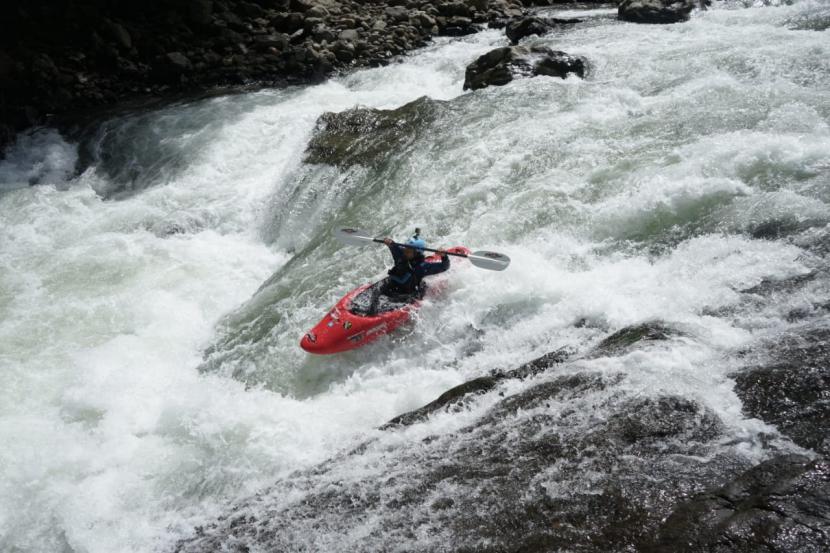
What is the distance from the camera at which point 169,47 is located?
1383cm

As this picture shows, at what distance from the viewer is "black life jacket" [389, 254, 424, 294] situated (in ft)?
20.3

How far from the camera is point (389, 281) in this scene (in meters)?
6.34

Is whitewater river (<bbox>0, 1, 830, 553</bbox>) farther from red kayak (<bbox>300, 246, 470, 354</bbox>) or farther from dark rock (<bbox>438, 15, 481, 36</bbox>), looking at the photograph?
dark rock (<bbox>438, 15, 481, 36</bbox>)

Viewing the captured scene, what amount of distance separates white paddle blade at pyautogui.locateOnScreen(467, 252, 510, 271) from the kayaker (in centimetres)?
35

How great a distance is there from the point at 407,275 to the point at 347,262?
1.31m

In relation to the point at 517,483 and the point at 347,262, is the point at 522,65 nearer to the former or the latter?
the point at 347,262

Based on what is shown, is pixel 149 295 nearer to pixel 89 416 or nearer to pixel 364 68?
pixel 89 416

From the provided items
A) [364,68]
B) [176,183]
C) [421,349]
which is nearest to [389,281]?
[421,349]

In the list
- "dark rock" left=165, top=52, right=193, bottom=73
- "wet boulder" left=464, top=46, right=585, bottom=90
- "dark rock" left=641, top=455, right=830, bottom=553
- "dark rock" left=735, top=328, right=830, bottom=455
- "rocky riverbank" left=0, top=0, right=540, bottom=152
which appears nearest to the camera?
"dark rock" left=641, top=455, right=830, bottom=553

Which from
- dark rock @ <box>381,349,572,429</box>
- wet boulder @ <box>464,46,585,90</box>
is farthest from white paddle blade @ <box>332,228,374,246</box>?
wet boulder @ <box>464,46,585,90</box>

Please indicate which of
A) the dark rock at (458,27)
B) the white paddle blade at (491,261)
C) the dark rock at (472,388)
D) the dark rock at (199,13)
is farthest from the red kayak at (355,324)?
the dark rock at (199,13)

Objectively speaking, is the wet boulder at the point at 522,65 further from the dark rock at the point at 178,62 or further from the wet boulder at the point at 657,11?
the dark rock at the point at 178,62

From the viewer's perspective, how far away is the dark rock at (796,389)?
353 centimetres

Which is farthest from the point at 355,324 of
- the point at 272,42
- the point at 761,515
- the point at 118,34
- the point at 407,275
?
the point at 118,34
